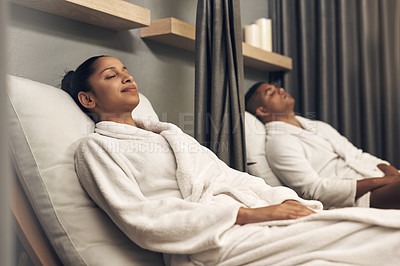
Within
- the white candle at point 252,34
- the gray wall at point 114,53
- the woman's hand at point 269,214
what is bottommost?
the woman's hand at point 269,214

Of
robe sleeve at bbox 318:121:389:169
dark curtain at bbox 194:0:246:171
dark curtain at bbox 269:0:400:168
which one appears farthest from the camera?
dark curtain at bbox 269:0:400:168

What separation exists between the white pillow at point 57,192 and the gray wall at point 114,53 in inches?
13.1

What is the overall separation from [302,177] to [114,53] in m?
1.15

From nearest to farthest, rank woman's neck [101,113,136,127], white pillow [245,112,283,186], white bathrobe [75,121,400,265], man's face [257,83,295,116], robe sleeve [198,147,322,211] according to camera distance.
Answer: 1. white bathrobe [75,121,400,265]
2. robe sleeve [198,147,322,211]
3. woman's neck [101,113,136,127]
4. white pillow [245,112,283,186]
5. man's face [257,83,295,116]

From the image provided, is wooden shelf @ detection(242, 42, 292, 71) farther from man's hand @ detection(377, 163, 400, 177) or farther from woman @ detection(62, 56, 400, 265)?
woman @ detection(62, 56, 400, 265)

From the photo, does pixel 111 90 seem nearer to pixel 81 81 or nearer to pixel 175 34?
pixel 81 81

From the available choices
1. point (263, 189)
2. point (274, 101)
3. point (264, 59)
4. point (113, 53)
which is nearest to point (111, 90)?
point (113, 53)

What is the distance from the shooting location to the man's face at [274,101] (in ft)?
8.59

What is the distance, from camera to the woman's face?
1542mm

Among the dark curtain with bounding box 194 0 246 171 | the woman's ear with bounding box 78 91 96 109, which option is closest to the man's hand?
the dark curtain with bounding box 194 0 246 171

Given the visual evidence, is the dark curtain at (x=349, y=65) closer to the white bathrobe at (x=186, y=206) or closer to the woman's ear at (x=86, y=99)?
the white bathrobe at (x=186, y=206)

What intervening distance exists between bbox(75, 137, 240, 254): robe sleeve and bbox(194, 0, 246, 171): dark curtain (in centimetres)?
80

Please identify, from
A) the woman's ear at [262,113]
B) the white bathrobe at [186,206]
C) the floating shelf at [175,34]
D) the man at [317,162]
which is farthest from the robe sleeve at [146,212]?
the woman's ear at [262,113]

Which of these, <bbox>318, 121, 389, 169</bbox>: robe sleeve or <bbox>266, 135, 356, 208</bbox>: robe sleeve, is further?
<bbox>318, 121, 389, 169</bbox>: robe sleeve
